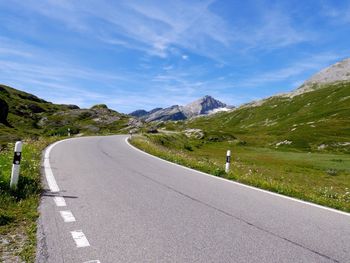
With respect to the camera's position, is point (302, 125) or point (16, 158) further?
point (302, 125)

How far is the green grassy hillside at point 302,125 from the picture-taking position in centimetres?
7612

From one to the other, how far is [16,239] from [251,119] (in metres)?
186

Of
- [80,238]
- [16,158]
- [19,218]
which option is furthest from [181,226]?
[16,158]

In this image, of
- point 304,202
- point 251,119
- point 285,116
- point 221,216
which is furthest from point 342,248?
point 251,119

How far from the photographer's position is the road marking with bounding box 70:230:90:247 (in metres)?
6.07

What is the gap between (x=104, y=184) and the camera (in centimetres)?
1204

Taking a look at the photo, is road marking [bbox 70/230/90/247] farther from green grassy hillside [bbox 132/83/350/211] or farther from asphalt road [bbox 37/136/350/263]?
green grassy hillside [bbox 132/83/350/211]

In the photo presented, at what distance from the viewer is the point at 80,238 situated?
6398 mm

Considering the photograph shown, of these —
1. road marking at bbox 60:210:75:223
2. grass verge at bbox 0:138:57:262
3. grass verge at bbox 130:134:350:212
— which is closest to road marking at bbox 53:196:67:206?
grass verge at bbox 0:138:57:262

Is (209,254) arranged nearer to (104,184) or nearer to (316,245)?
(316,245)

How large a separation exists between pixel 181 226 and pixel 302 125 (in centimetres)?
11215

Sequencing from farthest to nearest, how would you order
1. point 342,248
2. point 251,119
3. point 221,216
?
point 251,119, point 221,216, point 342,248

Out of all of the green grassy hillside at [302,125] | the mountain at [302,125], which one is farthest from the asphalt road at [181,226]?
the green grassy hillside at [302,125]

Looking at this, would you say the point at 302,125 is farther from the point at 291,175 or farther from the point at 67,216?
the point at 67,216
